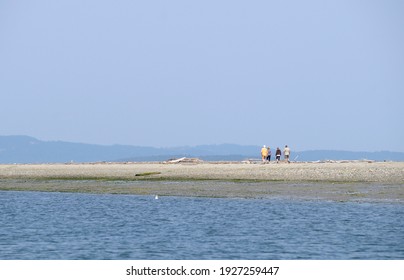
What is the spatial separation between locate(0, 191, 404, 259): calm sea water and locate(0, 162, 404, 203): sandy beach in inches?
115

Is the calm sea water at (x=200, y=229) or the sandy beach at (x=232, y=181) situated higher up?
the sandy beach at (x=232, y=181)

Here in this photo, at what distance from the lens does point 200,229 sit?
35.6 meters

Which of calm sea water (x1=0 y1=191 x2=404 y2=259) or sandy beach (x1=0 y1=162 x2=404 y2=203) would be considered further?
sandy beach (x1=0 y1=162 x2=404 y2=203)

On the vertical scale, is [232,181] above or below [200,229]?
above

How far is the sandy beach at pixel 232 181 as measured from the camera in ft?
154

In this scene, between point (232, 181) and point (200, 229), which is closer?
point (200, 229)

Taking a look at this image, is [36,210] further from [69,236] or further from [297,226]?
[297,226]

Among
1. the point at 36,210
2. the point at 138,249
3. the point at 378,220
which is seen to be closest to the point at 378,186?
the point at 378,220

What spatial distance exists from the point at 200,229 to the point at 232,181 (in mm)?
19524

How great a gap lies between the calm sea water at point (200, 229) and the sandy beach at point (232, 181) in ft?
9.58

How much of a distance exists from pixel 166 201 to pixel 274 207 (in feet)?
23.7

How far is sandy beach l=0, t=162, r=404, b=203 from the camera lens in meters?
46.9

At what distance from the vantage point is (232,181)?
55.0m
